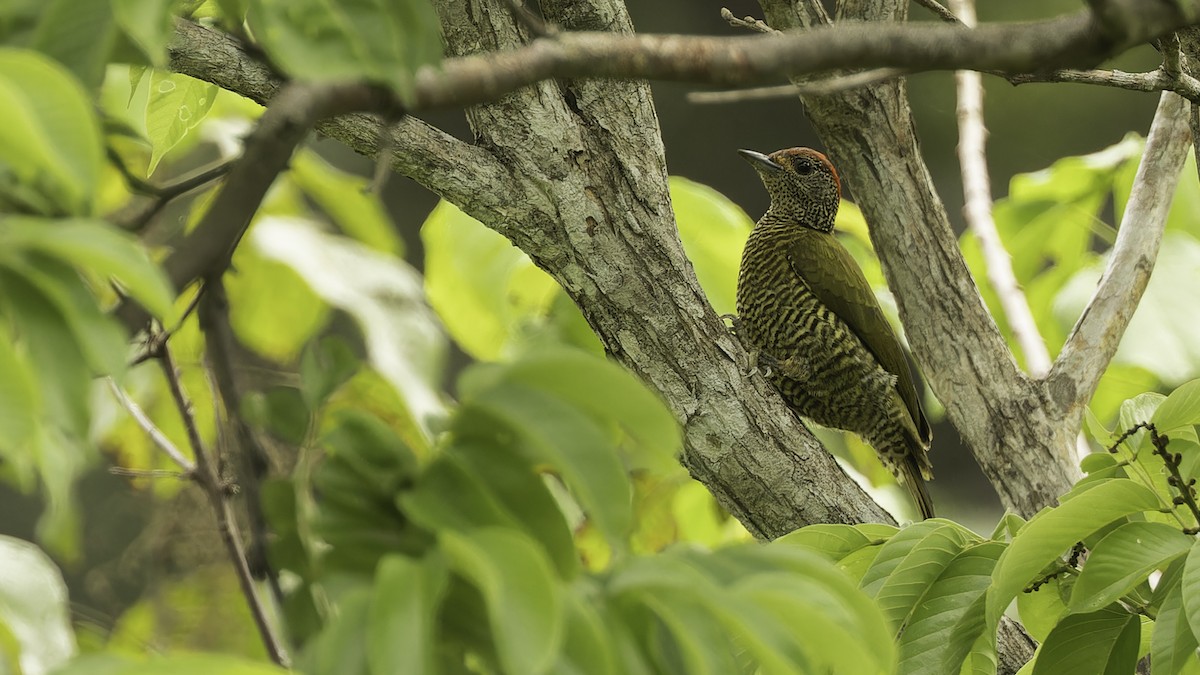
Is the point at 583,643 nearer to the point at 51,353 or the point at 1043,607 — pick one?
the point at 51,353

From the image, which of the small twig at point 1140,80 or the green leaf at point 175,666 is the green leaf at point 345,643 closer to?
the green leaf at point 175,666

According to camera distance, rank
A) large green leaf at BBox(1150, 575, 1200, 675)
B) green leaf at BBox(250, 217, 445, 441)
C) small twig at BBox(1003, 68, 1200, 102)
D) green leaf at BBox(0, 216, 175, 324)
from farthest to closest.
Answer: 1. green leaf at BBox(250, 217, 445, 441)
2. small twig at BBox(1003, 68, 1200, 102)
3. large green leaf at BBox(1150, 575, 1200, 675)
4. green leaf at BBox(0, 216, 175, 324)

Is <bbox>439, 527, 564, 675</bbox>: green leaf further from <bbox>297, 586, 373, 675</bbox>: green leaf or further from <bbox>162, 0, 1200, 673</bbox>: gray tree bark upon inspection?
<bbox>162, 0, 1200, 673</bbox>: gray tree bark

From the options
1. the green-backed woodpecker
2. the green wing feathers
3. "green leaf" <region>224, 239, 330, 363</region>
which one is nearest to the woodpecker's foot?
the green-backed woodpecker

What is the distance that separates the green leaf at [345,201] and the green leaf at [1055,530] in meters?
1.79

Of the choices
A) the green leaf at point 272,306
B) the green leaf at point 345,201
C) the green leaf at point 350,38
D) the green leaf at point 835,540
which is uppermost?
the green leaf at point 350,38

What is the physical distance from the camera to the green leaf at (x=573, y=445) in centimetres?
58

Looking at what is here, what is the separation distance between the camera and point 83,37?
1.91ft

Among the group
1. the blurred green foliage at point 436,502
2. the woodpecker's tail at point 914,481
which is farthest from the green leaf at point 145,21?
the woodpecker's tail at point 914,481

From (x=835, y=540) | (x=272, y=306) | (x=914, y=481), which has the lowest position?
(x=272, y=306)

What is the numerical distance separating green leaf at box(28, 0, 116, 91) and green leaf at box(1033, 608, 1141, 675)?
95 centimetres

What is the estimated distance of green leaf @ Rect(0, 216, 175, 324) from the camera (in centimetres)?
49

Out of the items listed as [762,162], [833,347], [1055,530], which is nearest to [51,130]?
[1055,530]

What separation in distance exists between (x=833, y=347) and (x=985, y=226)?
43cm
